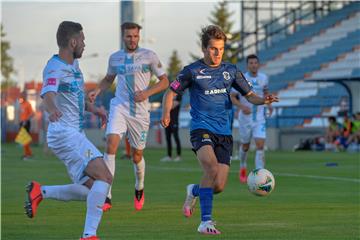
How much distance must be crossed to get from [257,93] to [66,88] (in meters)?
9.35

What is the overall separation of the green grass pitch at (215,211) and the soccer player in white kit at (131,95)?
785mm

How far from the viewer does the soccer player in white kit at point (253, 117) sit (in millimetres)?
19156

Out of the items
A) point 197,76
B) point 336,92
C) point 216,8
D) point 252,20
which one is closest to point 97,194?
point 197,76

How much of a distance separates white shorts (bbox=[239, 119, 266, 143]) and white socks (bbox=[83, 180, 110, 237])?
10.2 meters

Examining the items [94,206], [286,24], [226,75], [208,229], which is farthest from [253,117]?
[286,24]

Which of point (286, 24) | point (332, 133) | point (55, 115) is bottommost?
point (332, 133)

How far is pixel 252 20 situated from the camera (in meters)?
55.1

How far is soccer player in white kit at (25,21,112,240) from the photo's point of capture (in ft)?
32.1

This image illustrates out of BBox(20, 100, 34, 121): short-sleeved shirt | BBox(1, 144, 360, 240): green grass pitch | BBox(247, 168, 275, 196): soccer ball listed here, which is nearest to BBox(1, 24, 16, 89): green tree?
BBox(20, 100, 34, 121): short-sleeved shirt

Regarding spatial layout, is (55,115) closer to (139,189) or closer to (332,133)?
(139,189)

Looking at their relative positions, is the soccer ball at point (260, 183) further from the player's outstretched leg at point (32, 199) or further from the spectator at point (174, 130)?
the spectator at point (174, 130)

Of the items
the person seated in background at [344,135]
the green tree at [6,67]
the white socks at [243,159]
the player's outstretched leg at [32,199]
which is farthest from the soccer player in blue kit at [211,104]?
the green tree at [6,67]

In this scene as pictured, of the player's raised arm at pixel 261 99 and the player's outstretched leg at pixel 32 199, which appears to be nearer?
the player's outstretched leg at pixel 32 199

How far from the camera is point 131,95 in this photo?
47.2ft
